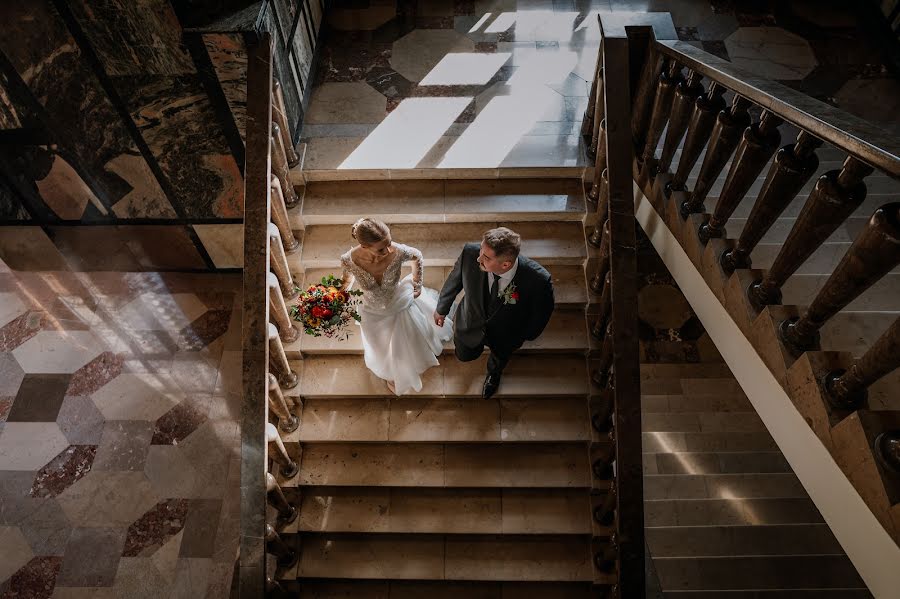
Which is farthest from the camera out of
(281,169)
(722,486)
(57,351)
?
(57,351)

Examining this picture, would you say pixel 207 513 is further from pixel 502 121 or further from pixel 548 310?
pixel 502 121

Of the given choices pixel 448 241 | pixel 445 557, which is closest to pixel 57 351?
pixel 448 241

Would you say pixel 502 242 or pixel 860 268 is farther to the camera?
pixel 502 242

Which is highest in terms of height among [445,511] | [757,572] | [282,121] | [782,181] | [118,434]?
[782,181]

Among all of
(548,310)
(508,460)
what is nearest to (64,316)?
(508,460)

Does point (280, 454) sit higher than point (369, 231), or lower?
lower

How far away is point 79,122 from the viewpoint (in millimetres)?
4461

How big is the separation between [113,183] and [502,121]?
11.5 ft

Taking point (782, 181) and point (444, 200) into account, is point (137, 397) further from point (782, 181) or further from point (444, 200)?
point (782, 181)

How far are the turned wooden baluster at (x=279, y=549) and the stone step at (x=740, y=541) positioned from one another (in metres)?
2.65

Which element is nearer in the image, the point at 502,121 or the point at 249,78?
the point at 249,78

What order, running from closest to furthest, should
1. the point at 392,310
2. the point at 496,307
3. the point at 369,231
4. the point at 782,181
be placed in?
the point at 782,181 → the point at 369,231 → the point at 496,307 → the point at 392,310

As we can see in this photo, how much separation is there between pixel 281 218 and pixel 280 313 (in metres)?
0.66

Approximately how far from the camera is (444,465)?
404 cm
